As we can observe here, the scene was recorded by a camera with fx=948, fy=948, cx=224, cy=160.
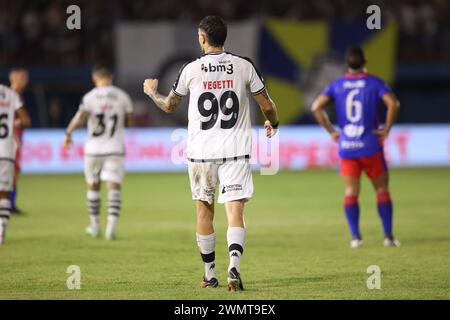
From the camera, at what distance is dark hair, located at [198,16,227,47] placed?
842cm

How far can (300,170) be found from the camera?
25.8m

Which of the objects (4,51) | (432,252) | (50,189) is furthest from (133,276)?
(4,51)

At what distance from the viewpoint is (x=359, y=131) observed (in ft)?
39.4

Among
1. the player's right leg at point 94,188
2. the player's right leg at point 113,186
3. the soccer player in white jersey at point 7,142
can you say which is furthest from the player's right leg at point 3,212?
the player's right leg at point 113,186

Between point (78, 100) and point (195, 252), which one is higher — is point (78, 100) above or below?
above

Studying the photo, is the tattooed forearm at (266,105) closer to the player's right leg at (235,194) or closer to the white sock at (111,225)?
the player's right leg at (235,194)

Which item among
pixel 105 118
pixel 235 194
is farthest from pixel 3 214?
pixel 235 194

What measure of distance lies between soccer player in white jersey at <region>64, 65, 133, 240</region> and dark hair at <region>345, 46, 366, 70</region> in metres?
3.28

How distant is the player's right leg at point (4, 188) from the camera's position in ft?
40.7

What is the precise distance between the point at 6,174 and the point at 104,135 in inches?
60.9

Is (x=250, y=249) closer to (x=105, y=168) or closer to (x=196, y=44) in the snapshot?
(x=105, y=168)

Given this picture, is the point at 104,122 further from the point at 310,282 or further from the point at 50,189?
the point at 50,189

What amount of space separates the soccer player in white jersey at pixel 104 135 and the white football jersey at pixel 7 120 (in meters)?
0.95

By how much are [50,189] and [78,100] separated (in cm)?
924
